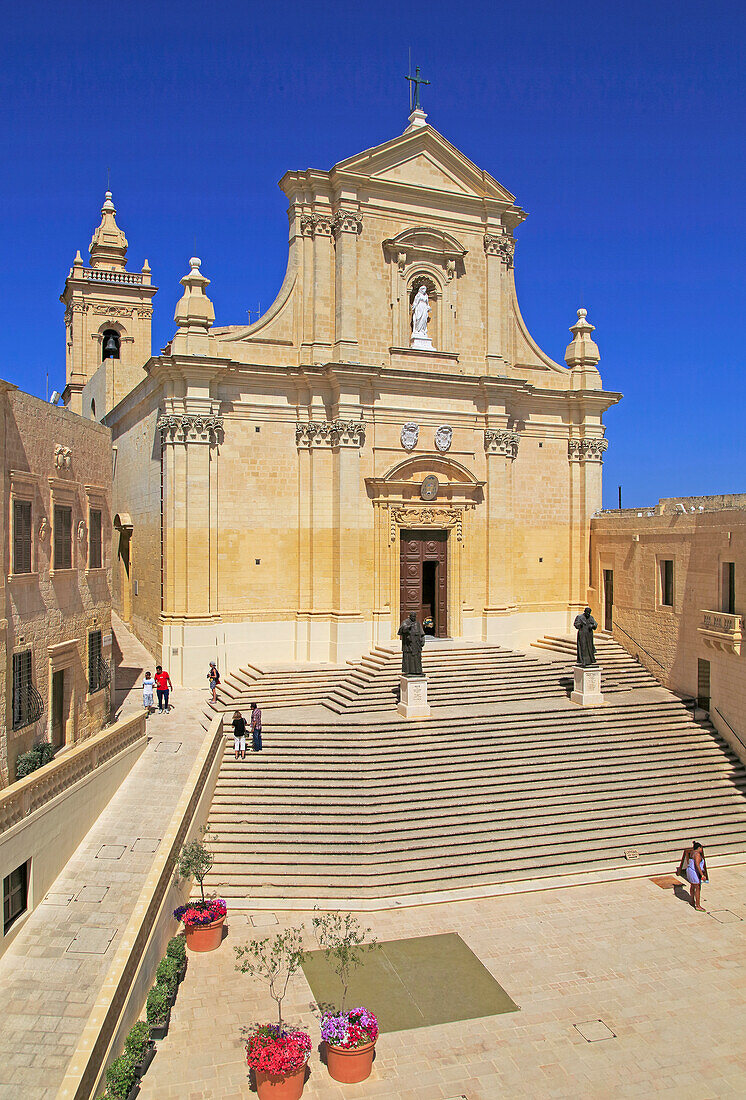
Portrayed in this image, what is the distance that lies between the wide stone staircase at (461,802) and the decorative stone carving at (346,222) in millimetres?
15401

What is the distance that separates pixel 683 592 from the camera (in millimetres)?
25234

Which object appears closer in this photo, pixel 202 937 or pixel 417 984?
pixel 417 984

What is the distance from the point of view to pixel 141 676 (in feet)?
87.6

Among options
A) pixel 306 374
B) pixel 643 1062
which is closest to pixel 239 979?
pixel 643 1062

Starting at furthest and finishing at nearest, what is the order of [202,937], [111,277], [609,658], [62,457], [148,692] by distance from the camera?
1. [111,277]
2. [609,658]
3. [148,692]
4. [62,457]
5. [202,937]

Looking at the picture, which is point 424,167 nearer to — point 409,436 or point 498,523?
point 409,436

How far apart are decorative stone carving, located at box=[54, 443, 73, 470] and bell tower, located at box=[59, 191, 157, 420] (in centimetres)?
2190

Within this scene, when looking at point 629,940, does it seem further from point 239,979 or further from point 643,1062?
point 239,979

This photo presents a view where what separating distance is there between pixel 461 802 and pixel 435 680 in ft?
18.4

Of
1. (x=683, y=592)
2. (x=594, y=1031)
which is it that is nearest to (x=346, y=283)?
(x=683, y=592)

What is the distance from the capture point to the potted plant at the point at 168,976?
12.5 m

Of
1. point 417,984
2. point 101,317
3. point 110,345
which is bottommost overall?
point 417,984

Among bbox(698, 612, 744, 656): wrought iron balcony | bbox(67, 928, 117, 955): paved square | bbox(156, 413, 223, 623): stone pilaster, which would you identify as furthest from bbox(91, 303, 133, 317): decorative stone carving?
bbox(67, 928, 117, 955): paved square

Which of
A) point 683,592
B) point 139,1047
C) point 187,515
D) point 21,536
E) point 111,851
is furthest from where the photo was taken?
point 683,592
